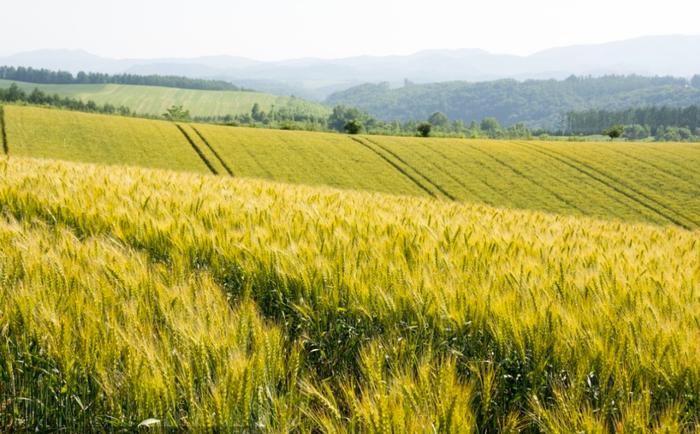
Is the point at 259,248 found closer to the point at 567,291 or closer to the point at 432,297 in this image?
the point at 432,297

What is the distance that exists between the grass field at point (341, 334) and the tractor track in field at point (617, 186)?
30644 millimetres

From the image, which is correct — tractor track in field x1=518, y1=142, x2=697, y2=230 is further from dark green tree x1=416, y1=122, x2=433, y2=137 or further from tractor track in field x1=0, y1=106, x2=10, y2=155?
tractor track in field x1=0, y1=106, x2=10, y2=155

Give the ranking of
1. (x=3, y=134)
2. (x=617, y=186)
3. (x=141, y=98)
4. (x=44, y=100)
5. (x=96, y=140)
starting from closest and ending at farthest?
(x=617, y=186) → (x=3, y=134) → (x=96, y=140) → (x=44, y=100) → (x=141, y=98)

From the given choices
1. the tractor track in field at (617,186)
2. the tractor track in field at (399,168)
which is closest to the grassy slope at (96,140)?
the tractor track in field at (399,168)

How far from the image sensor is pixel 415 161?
143 feet

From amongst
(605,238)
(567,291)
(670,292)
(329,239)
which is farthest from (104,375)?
(605,238)

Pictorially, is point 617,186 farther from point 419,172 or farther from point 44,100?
point 44,100

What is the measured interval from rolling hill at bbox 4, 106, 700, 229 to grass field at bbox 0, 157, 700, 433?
3134 cm

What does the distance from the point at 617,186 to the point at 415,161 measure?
16134 millimetres

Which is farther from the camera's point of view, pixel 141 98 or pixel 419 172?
pixel 141 98

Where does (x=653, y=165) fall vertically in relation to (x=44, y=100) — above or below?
below

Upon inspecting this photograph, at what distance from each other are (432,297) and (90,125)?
5173cm

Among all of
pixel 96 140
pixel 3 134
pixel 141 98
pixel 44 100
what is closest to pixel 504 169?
pixel 96 140

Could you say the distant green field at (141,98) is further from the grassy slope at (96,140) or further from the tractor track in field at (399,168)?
the tractor track in field at (399,168)
